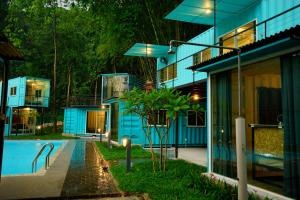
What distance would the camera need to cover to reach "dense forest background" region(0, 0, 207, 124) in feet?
55.5

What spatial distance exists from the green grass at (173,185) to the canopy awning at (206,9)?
6.42 m

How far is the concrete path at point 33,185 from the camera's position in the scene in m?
5.97

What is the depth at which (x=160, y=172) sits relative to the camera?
8.00 m

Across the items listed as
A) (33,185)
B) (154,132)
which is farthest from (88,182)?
(154,132)

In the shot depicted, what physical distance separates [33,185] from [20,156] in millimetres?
9664

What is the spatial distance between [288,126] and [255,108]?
129 centimetres

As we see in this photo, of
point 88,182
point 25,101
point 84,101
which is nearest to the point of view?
point 88,182

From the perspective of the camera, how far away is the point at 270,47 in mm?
5145

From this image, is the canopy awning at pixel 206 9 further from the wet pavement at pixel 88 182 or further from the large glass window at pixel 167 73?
the wet pavement at pixel 88 182

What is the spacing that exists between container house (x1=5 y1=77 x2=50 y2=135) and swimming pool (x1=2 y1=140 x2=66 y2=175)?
7717 millimetres

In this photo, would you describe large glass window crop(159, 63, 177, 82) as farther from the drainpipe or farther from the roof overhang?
the drainpipe

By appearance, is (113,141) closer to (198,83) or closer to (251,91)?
(198,83)

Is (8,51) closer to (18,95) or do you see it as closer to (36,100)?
(18,95)

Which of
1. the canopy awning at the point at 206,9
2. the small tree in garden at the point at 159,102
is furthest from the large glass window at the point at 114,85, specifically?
the small tree in garden at the point at 159,102
